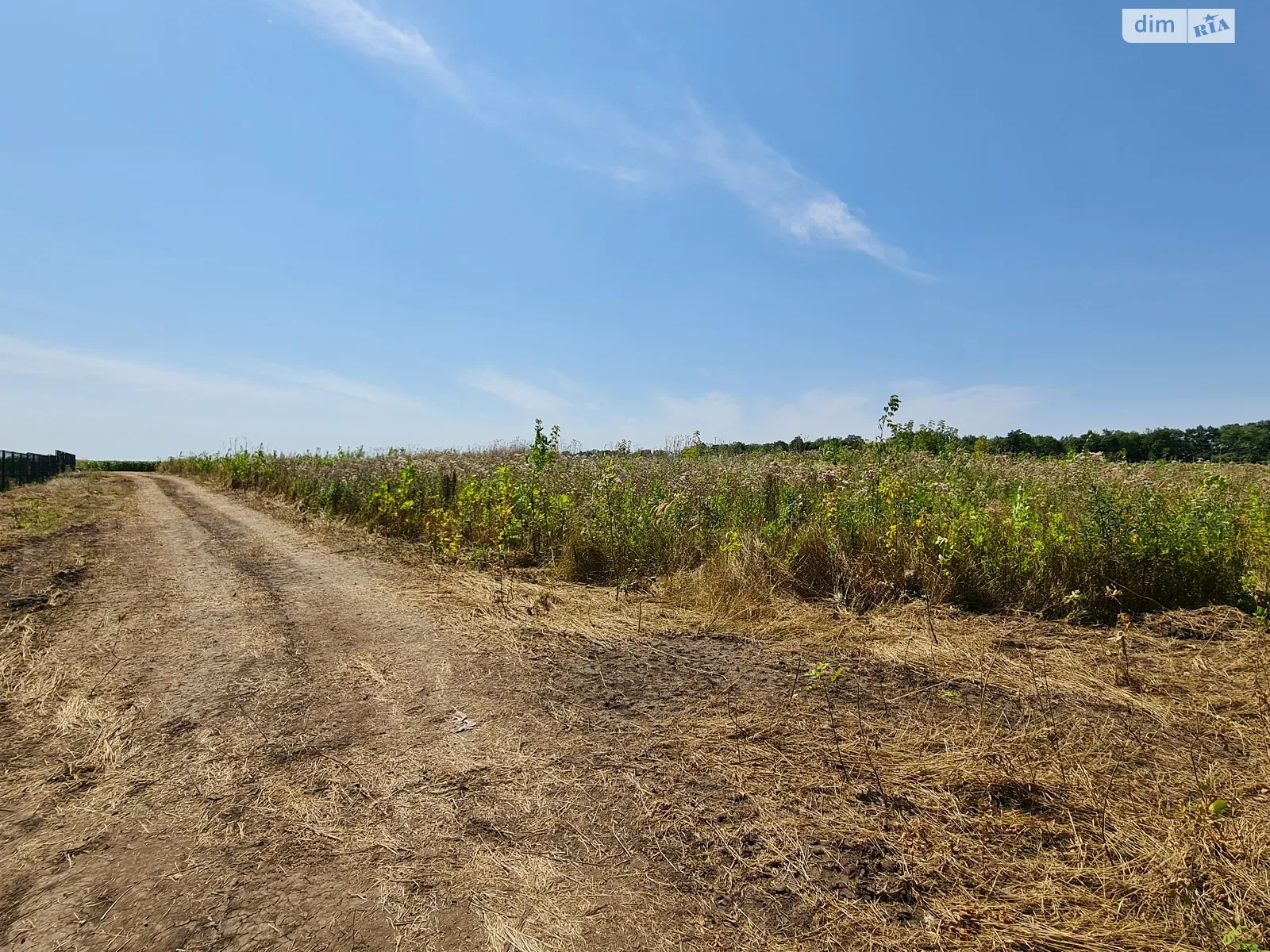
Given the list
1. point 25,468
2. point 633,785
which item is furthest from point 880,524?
point 25,468

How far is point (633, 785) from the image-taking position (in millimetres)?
2525

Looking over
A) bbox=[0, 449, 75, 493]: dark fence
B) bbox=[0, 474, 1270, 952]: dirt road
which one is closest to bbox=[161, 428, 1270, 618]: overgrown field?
bbox=[0, 474, 1270, 952]: dirt road

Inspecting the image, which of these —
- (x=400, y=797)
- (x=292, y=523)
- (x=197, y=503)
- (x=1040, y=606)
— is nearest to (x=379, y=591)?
(x=400, y=797)

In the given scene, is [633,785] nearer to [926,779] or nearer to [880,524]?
[926,779]

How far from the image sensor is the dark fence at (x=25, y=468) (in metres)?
21.1

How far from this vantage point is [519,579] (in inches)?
262

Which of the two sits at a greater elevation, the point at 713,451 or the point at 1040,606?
the point at 713,451

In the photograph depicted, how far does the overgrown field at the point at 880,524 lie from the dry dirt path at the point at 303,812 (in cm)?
294

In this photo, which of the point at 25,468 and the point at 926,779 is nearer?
the point at 926,779

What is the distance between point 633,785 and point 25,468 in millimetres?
33026

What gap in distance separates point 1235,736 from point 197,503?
18.6 meters

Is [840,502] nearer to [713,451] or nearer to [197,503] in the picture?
[713,451]

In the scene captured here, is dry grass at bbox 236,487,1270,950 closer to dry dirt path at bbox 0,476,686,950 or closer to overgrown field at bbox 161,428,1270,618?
dry dirt path at bbox 0,476,686,950

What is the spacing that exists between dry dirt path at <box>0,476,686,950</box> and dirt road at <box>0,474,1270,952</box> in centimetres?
1
